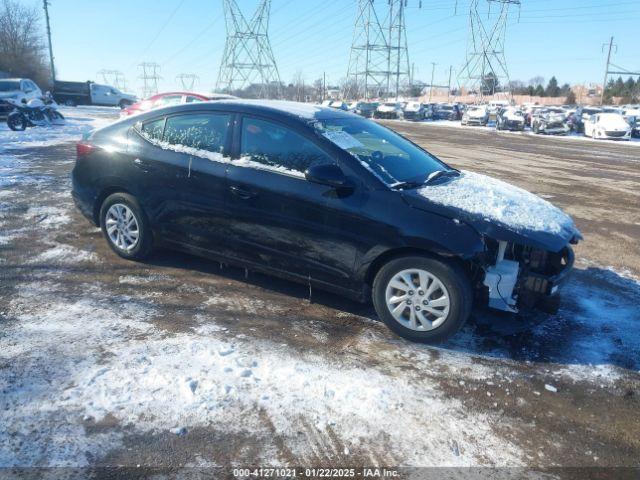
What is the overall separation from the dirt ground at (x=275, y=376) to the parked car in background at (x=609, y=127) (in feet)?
87.3

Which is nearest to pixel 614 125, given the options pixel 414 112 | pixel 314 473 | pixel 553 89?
pixel 414 112

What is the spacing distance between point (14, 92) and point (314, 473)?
23.5 meters

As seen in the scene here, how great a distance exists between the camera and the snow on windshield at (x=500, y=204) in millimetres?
3588

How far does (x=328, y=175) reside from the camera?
12.1 feet

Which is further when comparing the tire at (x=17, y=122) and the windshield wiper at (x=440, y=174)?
the tire at (x=17, y=122)

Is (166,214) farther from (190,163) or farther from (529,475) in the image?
(529,475)

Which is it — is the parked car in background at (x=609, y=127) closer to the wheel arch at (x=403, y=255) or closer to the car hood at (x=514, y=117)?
the car hood at (x=514, y=117)

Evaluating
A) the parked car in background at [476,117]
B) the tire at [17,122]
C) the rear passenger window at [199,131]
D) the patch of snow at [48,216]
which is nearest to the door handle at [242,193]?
the rear passenger window at [199,131]

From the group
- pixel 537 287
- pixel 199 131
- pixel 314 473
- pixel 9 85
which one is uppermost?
pixel 9 85

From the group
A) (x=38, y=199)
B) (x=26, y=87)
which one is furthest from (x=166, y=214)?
(x=26, y=87)

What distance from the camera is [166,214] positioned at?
457 cm

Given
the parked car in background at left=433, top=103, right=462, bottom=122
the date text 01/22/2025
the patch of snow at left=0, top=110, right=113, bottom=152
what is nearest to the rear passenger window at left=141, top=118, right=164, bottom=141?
the date text 01/22/2025

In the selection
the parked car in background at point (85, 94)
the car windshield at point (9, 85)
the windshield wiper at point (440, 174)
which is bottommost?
the windshield wiper at point (440, 174)

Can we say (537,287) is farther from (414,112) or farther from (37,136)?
(414,112)
